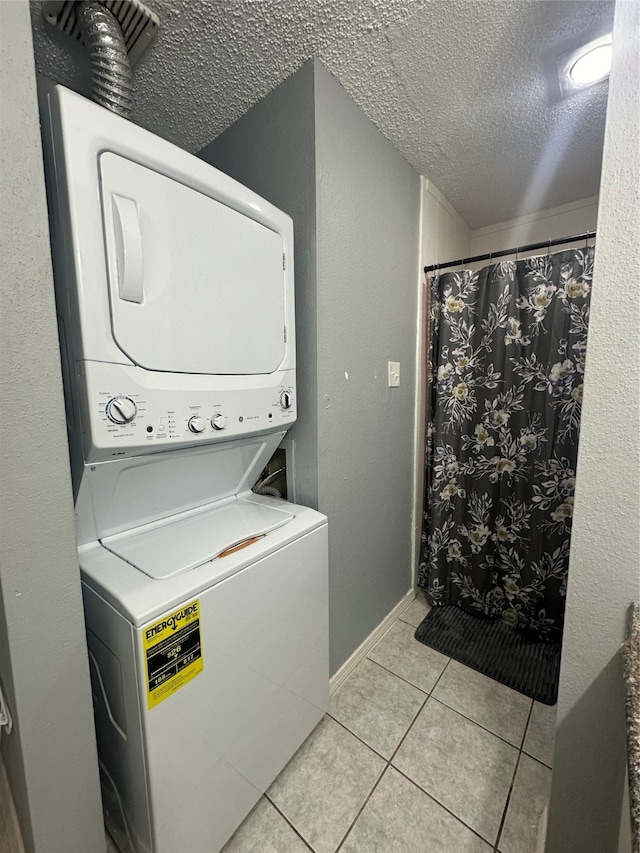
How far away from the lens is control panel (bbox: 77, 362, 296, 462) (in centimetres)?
76

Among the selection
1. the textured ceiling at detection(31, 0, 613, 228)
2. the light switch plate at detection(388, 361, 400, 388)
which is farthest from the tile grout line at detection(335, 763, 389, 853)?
the textured ceiling at detection(31, 0, 613, 228)

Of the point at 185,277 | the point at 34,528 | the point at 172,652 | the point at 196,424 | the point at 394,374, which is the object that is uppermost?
the point at 185,277

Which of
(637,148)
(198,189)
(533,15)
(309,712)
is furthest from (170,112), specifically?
(309,712)

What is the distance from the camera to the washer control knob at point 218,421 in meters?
0.97

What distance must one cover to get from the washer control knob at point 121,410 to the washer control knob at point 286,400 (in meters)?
0.49

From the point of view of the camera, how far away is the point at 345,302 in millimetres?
1414

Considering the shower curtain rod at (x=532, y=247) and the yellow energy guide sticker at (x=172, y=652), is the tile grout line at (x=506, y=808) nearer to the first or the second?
the yellow energy guide sticker at (x=172, y=652)

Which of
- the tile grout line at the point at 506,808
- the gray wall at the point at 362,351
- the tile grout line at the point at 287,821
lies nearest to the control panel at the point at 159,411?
the gray wall at the point at 362,351

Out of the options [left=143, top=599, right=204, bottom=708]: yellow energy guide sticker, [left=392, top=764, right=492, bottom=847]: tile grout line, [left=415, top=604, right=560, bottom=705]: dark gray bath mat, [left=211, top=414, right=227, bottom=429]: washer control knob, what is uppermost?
[left=211, top=414, right=227, bottom=429]: washer control knob

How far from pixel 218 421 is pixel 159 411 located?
17 cm

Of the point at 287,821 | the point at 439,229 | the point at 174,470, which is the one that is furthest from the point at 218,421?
the point at 439,229

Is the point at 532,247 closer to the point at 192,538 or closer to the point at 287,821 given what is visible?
the point at 192,538

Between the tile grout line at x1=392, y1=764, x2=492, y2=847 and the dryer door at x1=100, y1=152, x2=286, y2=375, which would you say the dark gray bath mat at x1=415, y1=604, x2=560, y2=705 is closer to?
the tile grout line at x1=392, y1=764, x2=492, y2=847

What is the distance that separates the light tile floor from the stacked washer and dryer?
0.53 feet
